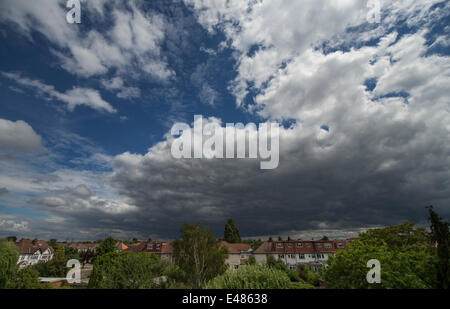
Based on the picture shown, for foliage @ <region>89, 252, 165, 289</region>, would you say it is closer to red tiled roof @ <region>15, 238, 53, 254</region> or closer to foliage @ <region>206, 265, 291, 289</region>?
foliage @ <region>206, 265, 291, 289</region>

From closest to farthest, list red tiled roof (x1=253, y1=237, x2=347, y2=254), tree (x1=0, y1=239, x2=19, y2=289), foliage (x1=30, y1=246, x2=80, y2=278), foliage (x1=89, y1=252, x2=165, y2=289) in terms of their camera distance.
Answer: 1. foliage (x1=89, y1=252, x2=165, y2=289)
2. tree (x1=0, y1=239, x2=19, y2=289)
3. foliage (x1=30, y1=246, x2=80, y2=278)
4. red tiled roof (x1=253, y1=237, x2=347, y2=254)

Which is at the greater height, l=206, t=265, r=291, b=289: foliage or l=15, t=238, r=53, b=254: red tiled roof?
l=206, t=265, r=291, b=289: foliage

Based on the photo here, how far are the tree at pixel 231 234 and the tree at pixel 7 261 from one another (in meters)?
80.2

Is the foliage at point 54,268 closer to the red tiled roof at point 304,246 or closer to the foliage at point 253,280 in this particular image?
the red tiled roof at point 304,246

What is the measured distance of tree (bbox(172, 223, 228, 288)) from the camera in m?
38.8

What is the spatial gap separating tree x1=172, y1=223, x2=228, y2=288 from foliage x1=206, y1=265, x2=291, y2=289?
21.7m

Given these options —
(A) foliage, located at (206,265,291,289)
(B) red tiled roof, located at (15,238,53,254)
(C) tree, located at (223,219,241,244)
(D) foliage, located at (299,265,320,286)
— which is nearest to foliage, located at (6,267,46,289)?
(A) foliage, located at (206,265,291,289)

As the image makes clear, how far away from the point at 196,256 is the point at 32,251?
348 feet

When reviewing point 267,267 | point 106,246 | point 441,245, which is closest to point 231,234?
point 106,246

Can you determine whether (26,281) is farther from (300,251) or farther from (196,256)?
(300,251)

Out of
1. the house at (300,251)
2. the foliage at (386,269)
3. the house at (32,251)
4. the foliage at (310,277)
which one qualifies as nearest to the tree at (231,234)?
the house at (300,251)

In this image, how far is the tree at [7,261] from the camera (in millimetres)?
31956
